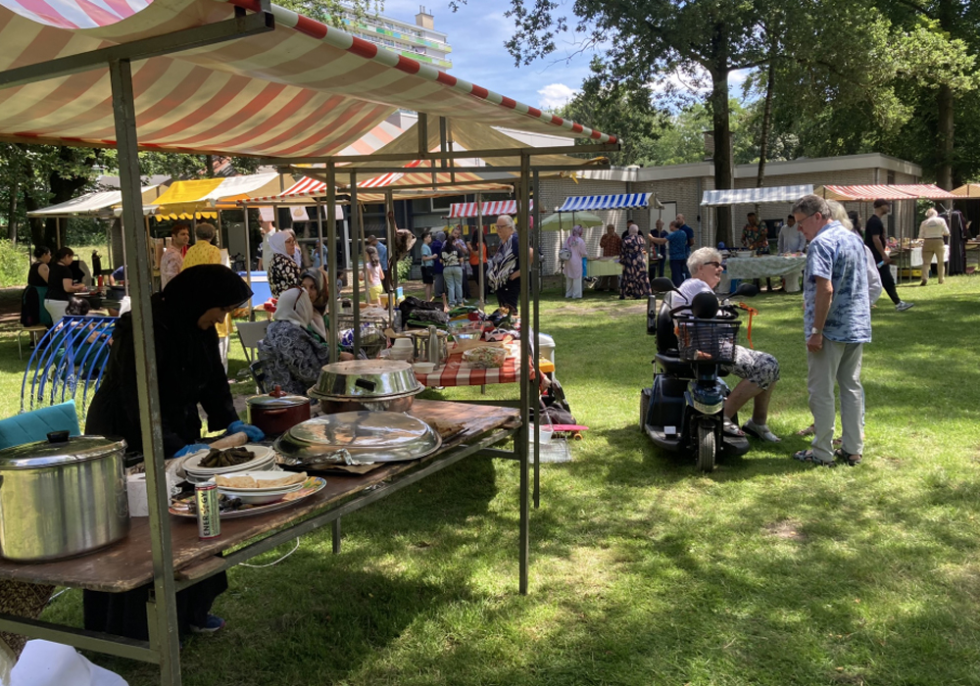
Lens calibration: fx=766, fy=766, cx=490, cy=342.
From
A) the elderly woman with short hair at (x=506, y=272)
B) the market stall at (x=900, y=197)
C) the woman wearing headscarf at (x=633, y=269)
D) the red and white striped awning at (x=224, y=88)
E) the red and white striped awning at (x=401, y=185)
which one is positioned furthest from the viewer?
the market stall at (x=900, y=197)

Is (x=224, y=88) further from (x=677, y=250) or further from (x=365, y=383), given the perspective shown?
(x=677, y=250)

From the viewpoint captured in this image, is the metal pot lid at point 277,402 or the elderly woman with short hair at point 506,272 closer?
the metal pot lid at point 277,402

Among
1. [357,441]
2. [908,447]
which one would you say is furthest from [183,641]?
[908,447]

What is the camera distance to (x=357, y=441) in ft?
8.93

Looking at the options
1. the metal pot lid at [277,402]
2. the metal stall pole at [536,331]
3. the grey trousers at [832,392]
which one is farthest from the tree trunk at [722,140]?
the metal pot lid at [277,402]

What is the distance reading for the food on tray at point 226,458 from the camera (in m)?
2.42

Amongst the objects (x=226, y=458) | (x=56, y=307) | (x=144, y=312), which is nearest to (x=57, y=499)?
(x=144, y=312)

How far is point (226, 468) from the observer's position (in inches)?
92.9

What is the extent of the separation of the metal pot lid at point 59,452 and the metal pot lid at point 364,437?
0.72 metres

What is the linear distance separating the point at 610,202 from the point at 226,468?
20084 mm

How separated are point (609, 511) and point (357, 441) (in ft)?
8.39

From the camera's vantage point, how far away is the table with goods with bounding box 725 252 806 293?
665 inches

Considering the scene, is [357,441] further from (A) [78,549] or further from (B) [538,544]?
(B) [538,544]

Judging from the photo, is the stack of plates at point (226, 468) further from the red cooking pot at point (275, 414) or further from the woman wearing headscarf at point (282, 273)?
the woman wearing headscarf at point (282, 273)
